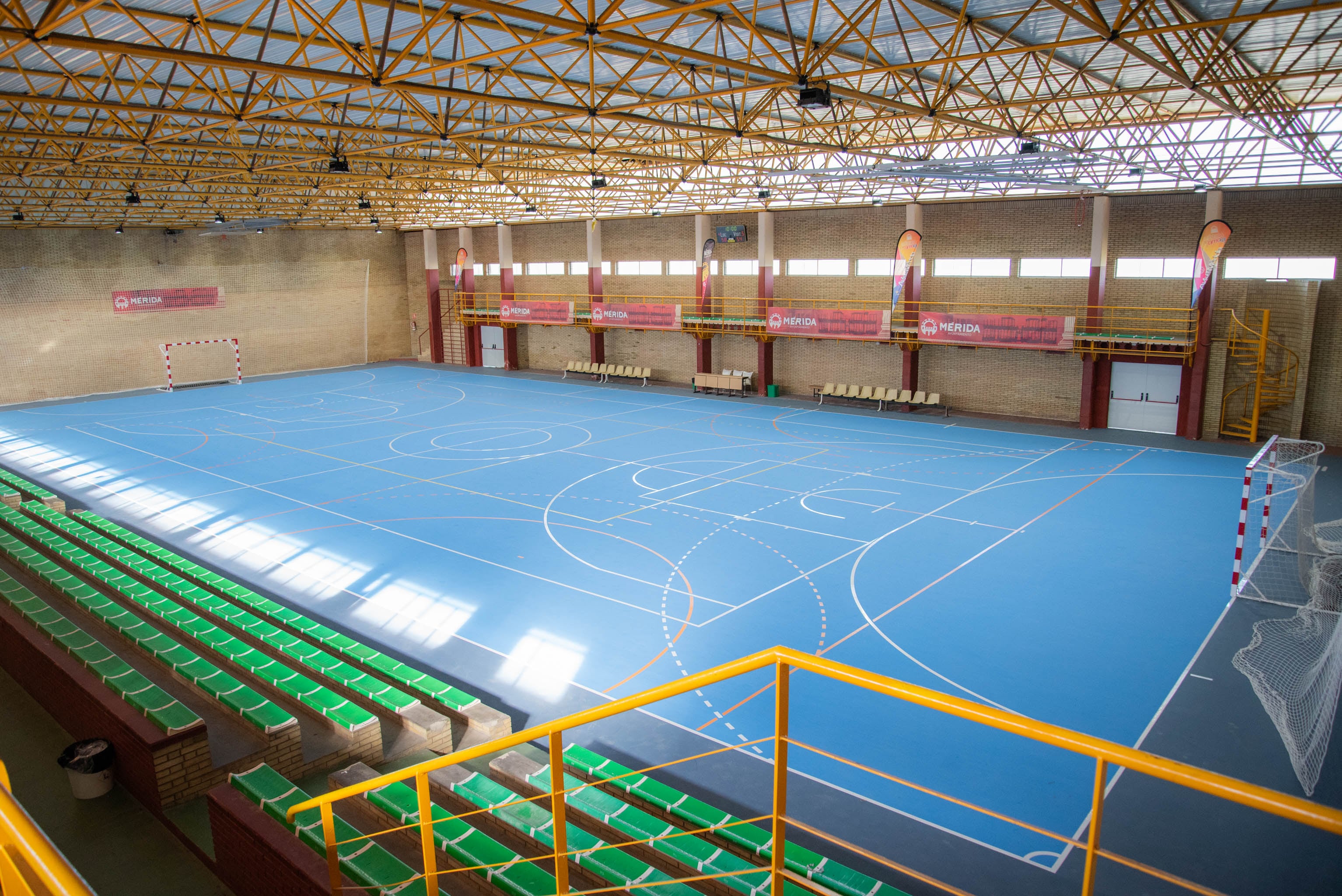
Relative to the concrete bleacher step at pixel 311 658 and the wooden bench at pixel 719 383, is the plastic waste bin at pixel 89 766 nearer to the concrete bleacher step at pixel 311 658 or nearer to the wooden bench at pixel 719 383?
the concrete bleacher step at pixel 311 658

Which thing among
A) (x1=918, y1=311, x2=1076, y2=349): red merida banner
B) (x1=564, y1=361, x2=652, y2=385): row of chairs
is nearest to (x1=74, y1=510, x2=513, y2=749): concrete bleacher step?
(x1=918, y1=311, x2=1076, y2=349): red merida banner

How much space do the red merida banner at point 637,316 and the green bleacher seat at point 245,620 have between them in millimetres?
24900

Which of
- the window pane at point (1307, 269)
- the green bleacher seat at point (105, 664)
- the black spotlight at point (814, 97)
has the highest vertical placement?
the black spotlight at point (814, 97)

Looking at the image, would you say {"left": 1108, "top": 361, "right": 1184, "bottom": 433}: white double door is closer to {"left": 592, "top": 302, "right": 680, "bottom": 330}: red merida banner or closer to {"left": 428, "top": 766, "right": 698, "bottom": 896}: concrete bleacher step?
{"left": 592, "top": 302, "right": 680, "bottom": 330}: red merida banner

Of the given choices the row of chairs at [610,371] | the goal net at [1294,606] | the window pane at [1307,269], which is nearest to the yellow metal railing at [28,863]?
the goal net at [1294,606]

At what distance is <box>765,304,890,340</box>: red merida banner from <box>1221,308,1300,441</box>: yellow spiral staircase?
36.9ft

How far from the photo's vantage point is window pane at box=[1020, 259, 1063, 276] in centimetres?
3112

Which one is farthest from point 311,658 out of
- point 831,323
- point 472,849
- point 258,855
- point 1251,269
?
point 1251,269

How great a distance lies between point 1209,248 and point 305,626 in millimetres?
27747

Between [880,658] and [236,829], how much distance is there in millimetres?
8685

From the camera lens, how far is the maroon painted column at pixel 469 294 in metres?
48.8

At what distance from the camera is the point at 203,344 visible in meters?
44.8

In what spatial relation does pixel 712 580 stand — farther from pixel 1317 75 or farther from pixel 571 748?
pixel 1317 75

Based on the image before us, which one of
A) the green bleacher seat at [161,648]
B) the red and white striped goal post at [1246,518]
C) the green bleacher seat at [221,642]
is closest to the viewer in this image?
the green bleacher seat at [161,648]
